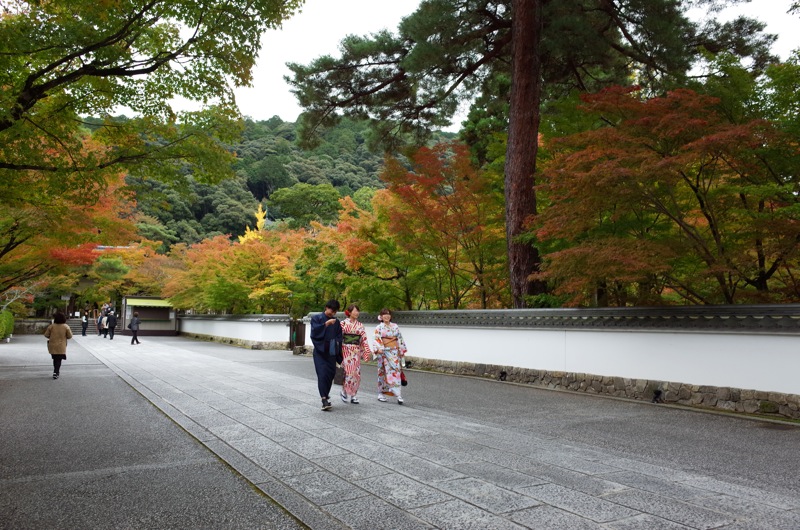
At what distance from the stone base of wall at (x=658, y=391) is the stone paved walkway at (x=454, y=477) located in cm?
59

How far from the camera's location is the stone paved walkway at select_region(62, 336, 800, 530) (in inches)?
133

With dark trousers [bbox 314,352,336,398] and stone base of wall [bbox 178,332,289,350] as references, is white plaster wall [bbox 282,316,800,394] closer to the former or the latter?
dark trousers [bbox 314,352,336,398]

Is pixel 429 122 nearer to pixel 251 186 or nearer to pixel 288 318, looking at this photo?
pixel 288 318

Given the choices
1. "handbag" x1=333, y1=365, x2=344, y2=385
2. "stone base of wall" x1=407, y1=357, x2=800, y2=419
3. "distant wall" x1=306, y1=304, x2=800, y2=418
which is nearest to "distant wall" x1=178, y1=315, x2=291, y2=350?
"distant wall" x1=306, y1=304, x2=800, y2=418

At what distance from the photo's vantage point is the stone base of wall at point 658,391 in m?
6.94

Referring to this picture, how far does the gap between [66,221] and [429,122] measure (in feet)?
34.7

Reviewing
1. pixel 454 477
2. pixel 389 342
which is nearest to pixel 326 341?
pixel 389 342

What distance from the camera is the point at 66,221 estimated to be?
487 inches

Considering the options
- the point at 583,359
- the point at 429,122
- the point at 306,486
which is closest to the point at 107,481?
the point at 306,486

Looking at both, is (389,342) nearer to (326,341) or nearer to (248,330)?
(326,341)

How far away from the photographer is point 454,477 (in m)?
4.20

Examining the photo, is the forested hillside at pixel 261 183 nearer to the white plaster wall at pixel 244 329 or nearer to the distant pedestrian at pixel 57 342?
the white plaster wall at pixel 244 329

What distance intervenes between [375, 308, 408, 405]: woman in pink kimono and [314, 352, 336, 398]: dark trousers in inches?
39.7

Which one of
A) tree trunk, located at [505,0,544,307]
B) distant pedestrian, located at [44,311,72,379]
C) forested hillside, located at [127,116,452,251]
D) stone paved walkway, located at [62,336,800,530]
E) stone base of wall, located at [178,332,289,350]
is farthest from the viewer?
forested hillside, located at [127,116,452,251]
